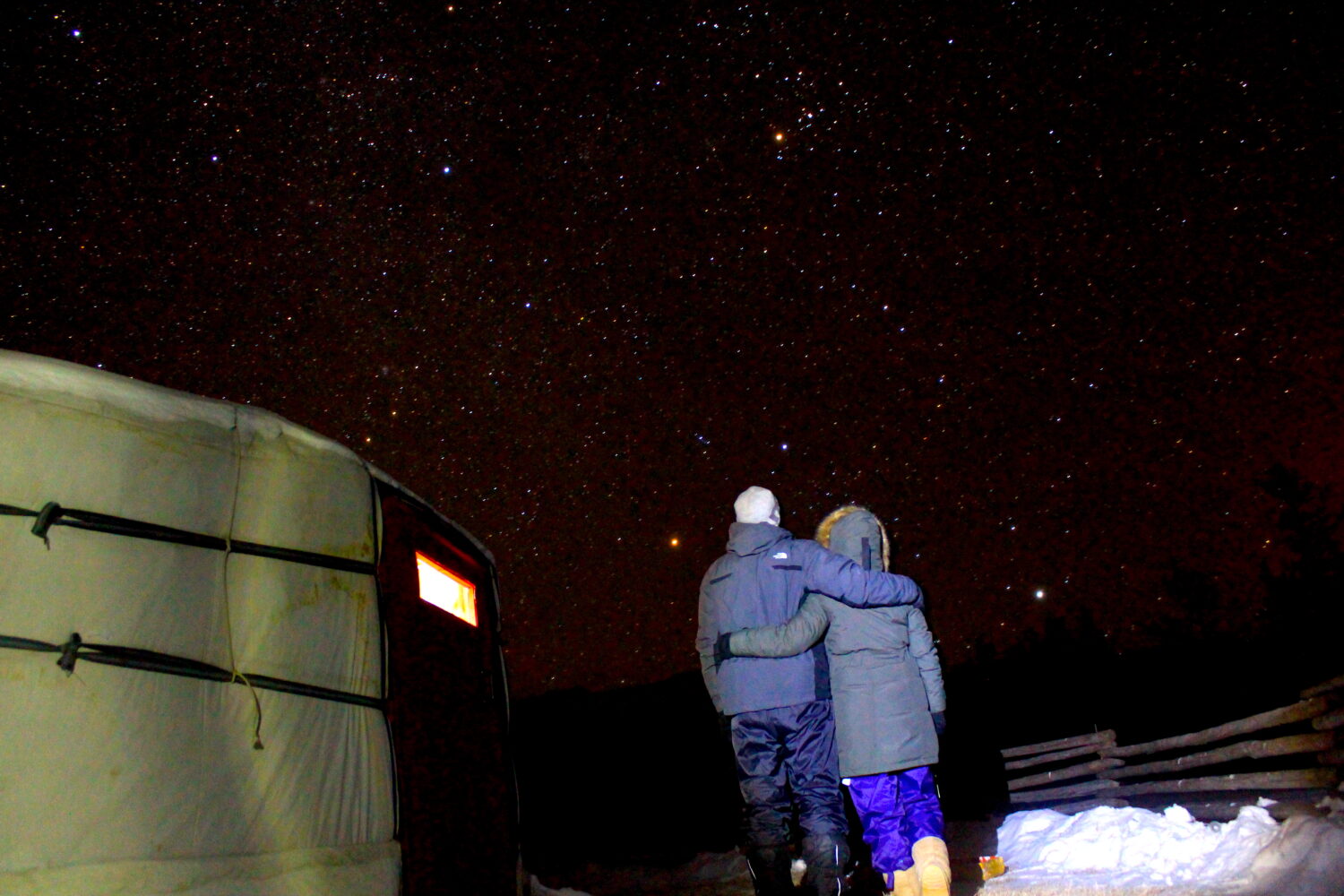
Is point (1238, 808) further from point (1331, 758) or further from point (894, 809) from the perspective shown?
point (894, 809)

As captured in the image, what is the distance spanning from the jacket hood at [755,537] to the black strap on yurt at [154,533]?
148 centimetres

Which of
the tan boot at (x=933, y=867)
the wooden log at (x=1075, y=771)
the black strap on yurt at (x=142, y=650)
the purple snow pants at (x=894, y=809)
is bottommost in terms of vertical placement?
the wooden log at (x=1075, y=771)

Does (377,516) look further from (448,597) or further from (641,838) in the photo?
(641,838)

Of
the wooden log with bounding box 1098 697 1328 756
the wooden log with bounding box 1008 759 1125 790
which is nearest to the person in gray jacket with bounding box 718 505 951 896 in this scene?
the wooden log with bounding box 1098 697 1328 756

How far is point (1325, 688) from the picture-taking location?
15.9 feet

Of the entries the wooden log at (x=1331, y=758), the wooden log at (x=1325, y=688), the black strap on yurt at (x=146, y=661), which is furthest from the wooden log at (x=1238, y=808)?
the black strap on yurt at (x=146, y=661)

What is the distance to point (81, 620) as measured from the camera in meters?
2.34

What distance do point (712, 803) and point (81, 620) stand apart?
21382 mm

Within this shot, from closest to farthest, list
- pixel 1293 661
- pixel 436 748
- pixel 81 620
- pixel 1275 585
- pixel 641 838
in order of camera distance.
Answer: pixel 81 620 → pixel 436 748 → pixel 641 838 → pixel 1293 661 → pixel 1275 585

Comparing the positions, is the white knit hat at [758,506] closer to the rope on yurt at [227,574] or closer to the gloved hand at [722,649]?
the gloved hand at [722,649]

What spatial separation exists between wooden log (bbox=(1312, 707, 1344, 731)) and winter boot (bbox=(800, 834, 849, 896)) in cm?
311

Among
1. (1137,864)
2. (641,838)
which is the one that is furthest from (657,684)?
(1137,864)

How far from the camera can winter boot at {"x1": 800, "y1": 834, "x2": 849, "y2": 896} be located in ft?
10.6

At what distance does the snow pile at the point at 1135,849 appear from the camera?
386cm
